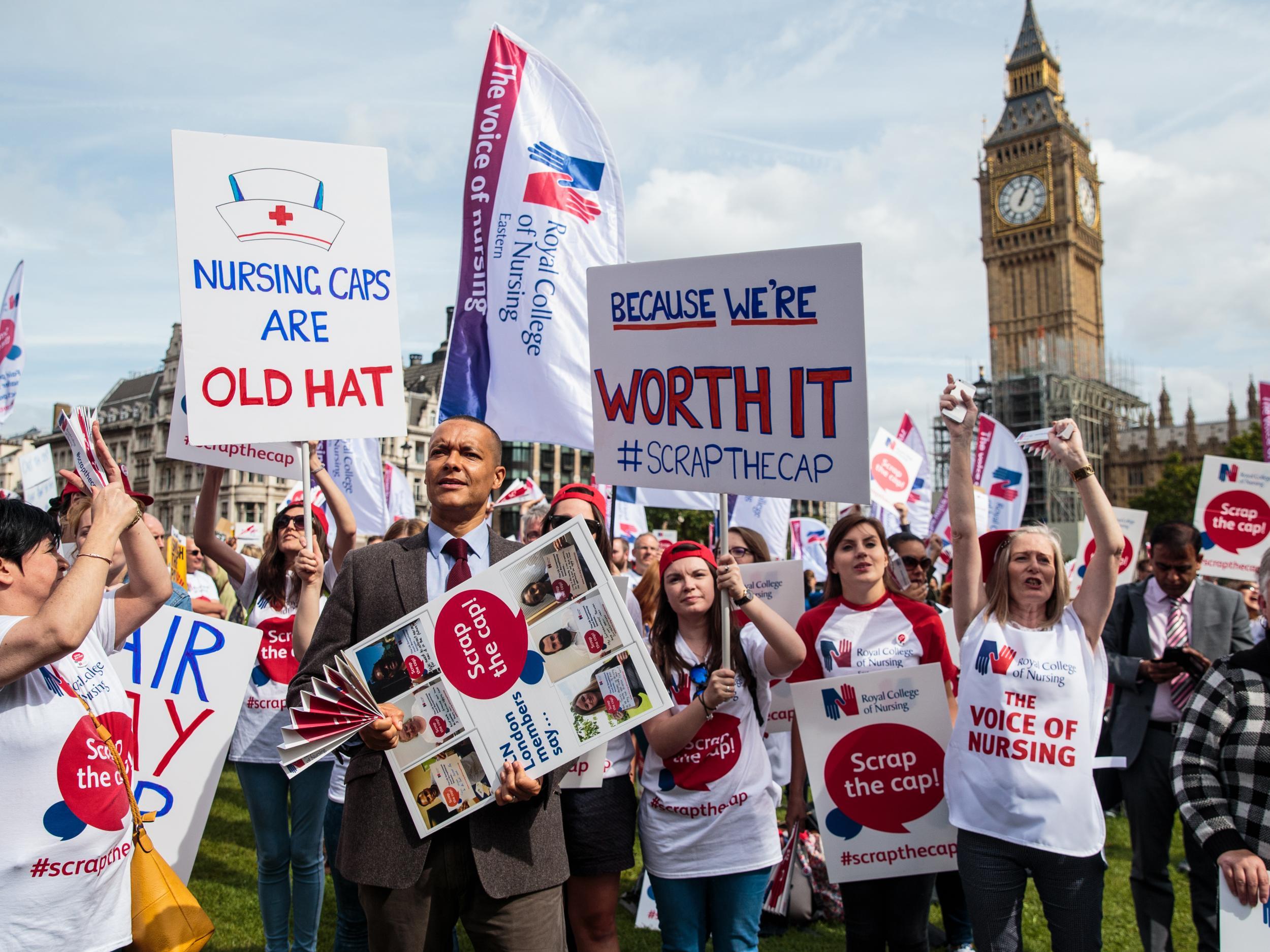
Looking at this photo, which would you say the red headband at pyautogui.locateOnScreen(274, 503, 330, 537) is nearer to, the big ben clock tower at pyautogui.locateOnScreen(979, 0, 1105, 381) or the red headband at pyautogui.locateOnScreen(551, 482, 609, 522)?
the red headband at pyautogui.locateOnScreen(551, 482, 609, 522)

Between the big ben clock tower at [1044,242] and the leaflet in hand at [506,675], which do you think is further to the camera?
the big ben clock tower at [1044,242]

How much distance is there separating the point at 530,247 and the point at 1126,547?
5979 mm

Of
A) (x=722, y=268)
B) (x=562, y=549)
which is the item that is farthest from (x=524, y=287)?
(x=562, y=549)

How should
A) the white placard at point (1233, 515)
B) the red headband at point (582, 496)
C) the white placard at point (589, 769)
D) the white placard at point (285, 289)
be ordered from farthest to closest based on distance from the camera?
1. the white placard at point (1233, 515)
2. the red headband at point (582, 496)
3. the white placard at point (285, 289)
4. the white placard at point (589, 769)

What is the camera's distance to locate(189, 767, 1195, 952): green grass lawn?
5250 millimetres

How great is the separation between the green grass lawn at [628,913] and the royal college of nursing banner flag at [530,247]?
2946mm

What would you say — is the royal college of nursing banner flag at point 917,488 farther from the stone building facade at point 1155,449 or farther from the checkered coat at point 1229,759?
the stone building facade at point 1155,449

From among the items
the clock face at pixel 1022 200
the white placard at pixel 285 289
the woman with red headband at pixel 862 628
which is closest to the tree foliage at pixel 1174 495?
the clock face at pixel 1022 200

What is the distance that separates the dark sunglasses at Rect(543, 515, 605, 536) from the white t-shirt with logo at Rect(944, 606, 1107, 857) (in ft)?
4.93

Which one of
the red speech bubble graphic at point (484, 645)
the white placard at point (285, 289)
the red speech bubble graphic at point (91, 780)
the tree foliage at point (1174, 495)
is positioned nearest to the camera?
the red speech bubble graphic at point (91, 780)

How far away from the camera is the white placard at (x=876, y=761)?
4031 mm

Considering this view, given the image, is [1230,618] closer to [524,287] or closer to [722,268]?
[722,268]

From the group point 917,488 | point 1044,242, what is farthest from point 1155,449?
point 917,488

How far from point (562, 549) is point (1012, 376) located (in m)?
98.9
